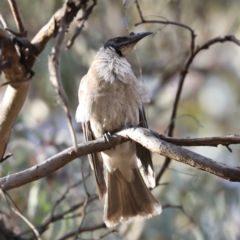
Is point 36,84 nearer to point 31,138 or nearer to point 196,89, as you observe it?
point 31,138

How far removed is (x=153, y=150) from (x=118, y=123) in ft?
4.03

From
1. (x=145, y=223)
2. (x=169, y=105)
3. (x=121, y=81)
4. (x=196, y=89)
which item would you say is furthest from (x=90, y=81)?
(x=196, y=89)

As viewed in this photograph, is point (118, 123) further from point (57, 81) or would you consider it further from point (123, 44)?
point (57, 81)

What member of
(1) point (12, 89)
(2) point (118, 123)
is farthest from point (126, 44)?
(1) point (12, 89)

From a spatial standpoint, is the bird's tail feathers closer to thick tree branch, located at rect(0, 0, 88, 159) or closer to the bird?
the bird

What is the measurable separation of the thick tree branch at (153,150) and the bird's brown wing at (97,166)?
0.97 meters

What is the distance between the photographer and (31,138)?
5.02 meters

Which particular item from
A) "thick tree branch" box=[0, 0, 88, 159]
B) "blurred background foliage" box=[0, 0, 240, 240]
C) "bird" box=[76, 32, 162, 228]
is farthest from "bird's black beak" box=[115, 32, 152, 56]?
"thick tree branch" box=[0, 0, 88, 159]

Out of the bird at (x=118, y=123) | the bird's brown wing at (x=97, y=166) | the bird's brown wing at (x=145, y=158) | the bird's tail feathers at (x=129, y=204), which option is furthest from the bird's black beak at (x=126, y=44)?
the bird's tail feathers at (x=129, y=204)

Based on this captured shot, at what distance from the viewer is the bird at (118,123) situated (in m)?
3.67

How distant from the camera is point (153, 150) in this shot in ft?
8.19

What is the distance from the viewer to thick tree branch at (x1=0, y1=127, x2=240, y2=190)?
7.55ft

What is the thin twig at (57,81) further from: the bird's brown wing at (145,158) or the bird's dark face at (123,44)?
the bird's dark face at (123,44)

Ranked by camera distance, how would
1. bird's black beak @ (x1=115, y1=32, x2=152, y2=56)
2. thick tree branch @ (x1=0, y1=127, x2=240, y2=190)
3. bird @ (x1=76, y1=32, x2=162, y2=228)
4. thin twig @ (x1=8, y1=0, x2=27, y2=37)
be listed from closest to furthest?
thick tree branch @ (x1=0, y1=127, x2=240, y2=190) → thin twig @ (x1=8, y1=0, x2=27, y2=37) → bird @ (x1=76, y1=32, x2=162, y2=228) → bird's black beak @ (x1=115, y1=32, x2=152, y2=56)
